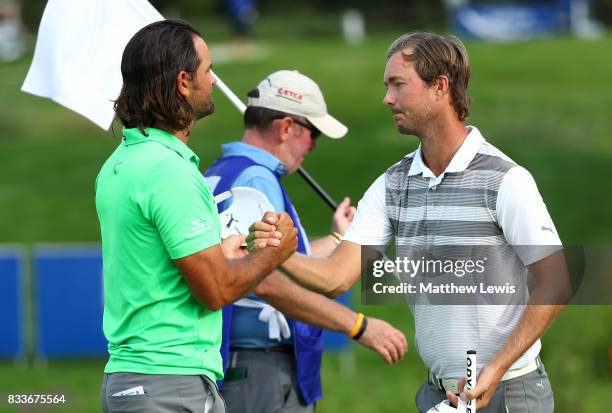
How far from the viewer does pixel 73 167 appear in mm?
23516

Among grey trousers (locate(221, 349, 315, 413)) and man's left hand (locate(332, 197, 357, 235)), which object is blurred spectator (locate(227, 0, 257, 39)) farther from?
grey trousers (locate(221, 349, 315, 413))

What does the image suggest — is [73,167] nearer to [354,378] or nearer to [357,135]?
[357,135]

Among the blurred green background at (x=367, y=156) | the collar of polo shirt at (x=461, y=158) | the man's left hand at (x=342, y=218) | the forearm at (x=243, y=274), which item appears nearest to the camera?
the forearm at (x=243, y=274)

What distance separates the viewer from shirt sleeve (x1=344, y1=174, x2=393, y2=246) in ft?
15.8

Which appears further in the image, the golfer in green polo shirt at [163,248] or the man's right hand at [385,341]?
the man's right hand at [385,341]

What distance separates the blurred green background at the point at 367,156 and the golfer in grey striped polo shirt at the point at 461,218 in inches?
135

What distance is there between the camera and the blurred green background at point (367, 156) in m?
9.65

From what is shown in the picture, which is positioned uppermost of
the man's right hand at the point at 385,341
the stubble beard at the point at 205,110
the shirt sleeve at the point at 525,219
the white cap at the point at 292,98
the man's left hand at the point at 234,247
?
the white cap at the point at 292,98

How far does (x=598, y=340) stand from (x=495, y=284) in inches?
206

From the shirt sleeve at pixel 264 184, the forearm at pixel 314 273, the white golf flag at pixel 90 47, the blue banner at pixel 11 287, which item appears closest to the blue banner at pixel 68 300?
the blue banner at pixel 11 287

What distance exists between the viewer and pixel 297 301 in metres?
5.15

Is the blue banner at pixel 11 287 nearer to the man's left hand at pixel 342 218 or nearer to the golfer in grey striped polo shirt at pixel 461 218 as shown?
the man's left hand at pixel 342 218

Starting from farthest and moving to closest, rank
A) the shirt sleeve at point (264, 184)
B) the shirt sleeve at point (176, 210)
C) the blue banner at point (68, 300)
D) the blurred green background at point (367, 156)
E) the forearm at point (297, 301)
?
the blue banner at point (68, 300) < the blurred green background at point (367, 156) < the shirt sleeve at point (264, 184) < the forearm at point (297, 301) < the shirt sleeve at point (176, 210)

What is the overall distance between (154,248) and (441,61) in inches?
48.9
